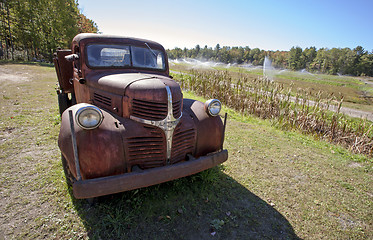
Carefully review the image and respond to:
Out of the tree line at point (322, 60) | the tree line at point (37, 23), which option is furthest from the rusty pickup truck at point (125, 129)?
the tree line at point (322, 60)

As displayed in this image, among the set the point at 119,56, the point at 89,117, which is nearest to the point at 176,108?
the point at 89,117

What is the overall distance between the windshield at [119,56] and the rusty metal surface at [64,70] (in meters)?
2.21

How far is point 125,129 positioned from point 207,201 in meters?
1.79

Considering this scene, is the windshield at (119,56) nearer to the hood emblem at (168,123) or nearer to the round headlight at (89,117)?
the hood emblem at (168,123)

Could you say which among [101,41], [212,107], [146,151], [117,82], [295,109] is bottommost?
[295,109]

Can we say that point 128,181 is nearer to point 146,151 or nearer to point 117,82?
point 146,151

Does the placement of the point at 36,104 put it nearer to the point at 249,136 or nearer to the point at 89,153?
the point at 89,153

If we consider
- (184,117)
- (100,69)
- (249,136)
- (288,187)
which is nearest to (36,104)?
(100,69)

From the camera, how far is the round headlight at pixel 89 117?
231 cm

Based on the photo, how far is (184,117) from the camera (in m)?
3.21

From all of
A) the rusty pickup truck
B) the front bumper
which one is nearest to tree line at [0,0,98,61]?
the rusty pickup truck

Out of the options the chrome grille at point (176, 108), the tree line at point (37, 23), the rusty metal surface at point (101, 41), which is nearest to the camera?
the chrome grille at point (176, 108)

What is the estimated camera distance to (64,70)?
5480 mm

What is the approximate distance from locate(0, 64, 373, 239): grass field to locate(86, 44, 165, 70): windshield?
2.21 m
